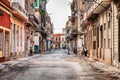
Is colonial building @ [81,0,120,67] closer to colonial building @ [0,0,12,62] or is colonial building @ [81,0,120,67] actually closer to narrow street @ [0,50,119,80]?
narrow street @ [0,50,119,80]

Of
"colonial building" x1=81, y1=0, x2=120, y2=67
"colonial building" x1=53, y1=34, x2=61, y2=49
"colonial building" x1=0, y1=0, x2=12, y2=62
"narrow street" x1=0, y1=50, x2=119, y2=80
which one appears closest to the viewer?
"narrow street" x1=0, y1=50, x2=119, y2=80

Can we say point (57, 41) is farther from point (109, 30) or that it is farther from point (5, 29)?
point (109, 30)

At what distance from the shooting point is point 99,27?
→ 33938 millimetres

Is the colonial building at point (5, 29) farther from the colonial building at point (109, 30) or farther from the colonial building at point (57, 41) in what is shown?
the colonial building at point (57, 41)

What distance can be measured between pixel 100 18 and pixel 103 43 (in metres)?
3.25

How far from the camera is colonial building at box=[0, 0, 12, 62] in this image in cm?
2863

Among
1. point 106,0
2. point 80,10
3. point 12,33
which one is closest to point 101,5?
point 106,0

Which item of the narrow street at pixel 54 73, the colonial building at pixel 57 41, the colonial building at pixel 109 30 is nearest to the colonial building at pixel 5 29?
the narrow street at pixel 54 73

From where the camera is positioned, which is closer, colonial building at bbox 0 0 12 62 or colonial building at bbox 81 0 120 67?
colonial building at bbox 81 0 120 67

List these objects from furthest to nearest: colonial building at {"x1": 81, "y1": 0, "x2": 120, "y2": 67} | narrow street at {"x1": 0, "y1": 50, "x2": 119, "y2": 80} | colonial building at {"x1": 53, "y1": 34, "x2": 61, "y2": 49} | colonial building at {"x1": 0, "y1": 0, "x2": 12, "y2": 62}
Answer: colonial building at {"x1": 53, "y1": 34, "x2": 61, "y2": 49} < colonial building at {"x1": 0, "y1": 0, "x2": 12, "y2": 62} < colonial building at {"x1": 81, "y1": 0, "x2": 120, "y2": 67} < narrow street at {"x1": 0, "y1": 50, "x2": 119, "y2": 80}

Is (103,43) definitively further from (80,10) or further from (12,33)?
(80,10)

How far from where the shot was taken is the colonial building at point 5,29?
2863 centimetres

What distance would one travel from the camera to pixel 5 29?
100 ft

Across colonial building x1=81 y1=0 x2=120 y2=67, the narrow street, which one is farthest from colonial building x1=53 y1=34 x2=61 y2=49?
the narrow street
